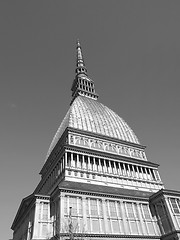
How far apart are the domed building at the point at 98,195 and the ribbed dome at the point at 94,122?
0.38 metres

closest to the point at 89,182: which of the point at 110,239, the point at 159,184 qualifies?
the point at 110,239

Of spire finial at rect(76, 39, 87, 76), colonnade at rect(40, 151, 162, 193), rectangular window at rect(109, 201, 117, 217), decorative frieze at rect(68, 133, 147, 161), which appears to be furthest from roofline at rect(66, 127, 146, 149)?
spire finial at rect(76, 39, 87, 76)

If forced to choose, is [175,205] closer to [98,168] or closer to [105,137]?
[98,168]

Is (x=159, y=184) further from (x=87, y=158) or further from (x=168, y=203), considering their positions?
(x=87, y=158)

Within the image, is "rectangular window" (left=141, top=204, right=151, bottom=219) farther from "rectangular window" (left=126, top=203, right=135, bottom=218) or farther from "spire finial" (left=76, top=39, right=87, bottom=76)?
"spire finial" (left=76, top=39, right=87, bottom=76)

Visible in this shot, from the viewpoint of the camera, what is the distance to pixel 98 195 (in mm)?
37906

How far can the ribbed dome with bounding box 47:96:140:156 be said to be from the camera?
62.6 m

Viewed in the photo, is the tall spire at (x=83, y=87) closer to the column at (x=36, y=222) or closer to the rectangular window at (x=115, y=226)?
the column at (x=36, y=222)

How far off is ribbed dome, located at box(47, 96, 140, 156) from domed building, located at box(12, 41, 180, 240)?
0.38 m

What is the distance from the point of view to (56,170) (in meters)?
51.5

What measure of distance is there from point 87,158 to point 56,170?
29.6 feet

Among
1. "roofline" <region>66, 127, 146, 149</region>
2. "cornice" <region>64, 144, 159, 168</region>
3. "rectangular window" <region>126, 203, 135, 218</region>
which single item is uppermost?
"roofline" <region>66, 127, 146, 149</region>

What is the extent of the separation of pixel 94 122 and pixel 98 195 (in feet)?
103

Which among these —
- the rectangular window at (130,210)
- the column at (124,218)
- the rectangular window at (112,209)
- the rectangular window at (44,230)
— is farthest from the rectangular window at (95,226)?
the rectangular window at (44,230)
